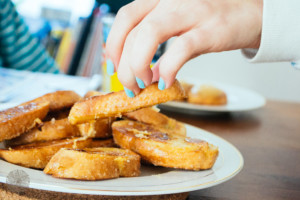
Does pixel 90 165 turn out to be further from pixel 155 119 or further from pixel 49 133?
pixel 155 119

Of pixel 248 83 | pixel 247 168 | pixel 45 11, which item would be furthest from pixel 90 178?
pixel 45 11

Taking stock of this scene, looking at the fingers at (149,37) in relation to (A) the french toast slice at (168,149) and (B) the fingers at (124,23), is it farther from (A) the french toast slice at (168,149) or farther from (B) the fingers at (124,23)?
(A) the french toast slice at (168,149)

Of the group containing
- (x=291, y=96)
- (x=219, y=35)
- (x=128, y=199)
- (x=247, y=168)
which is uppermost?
(x=219, y=35)

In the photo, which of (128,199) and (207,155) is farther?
(207,155)

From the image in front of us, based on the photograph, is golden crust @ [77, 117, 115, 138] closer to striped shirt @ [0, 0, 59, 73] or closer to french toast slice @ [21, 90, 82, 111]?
french toast slice @ [21, 90, 82, 111]

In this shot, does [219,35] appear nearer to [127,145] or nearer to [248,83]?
[127,145]

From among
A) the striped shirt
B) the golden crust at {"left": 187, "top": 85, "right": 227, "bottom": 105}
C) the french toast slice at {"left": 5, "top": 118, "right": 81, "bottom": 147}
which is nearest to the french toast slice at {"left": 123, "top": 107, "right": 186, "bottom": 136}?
the french toast slice at {"left": 5, "top": 118, "right": 81, "bottom": 147}

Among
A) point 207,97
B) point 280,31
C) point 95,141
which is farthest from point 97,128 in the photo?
point 207,97
